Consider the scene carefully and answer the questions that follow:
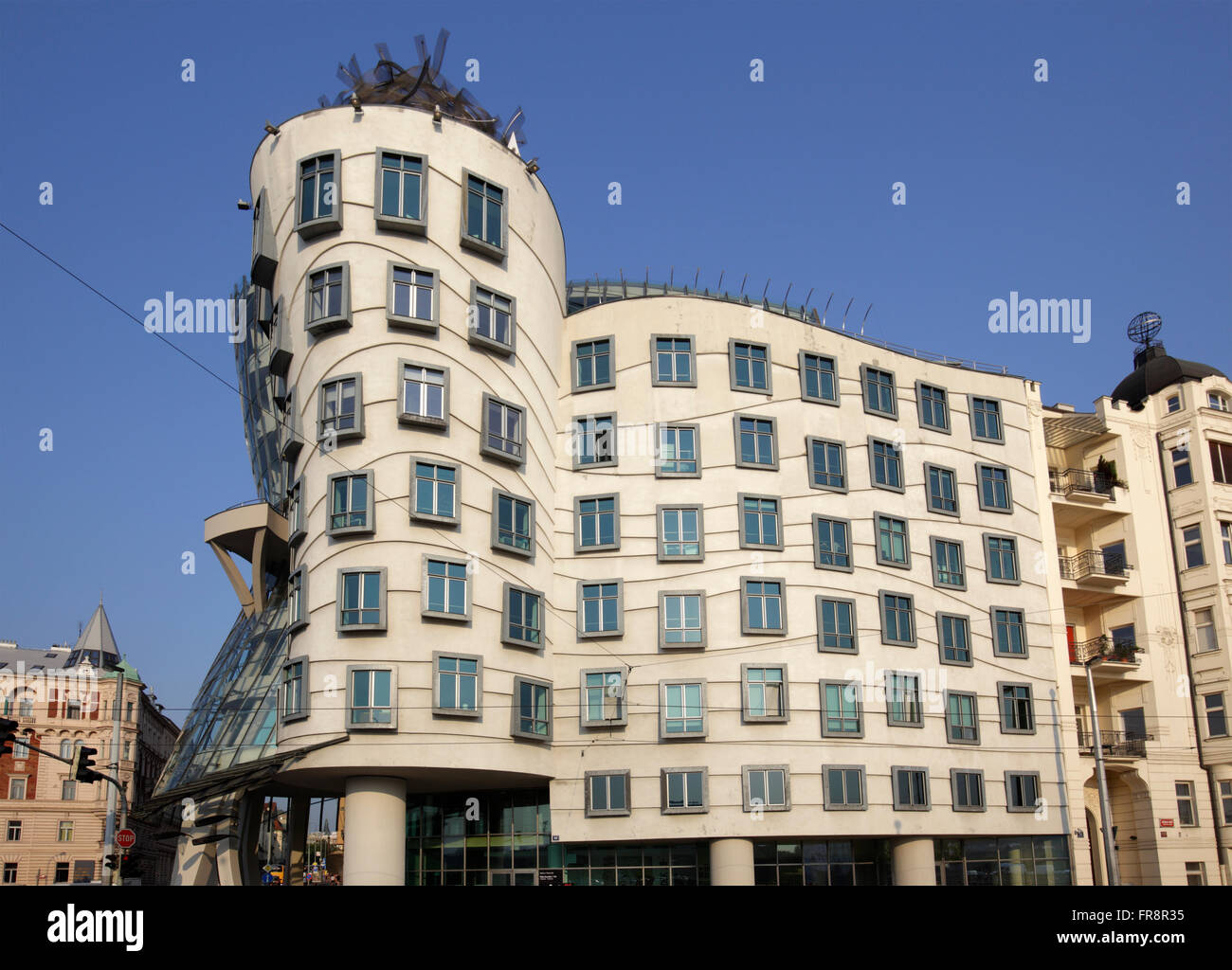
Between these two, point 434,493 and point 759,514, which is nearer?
point 434,493

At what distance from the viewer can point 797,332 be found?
51.3 meters

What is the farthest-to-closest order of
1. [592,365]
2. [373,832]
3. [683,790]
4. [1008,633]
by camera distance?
[1008,633] < [592,365] < [683,790] < [373,832]

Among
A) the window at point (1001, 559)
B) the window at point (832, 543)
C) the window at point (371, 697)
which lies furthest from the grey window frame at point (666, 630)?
the window at point (1001, 559)

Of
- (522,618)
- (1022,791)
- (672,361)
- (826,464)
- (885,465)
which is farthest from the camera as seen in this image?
(885,465)

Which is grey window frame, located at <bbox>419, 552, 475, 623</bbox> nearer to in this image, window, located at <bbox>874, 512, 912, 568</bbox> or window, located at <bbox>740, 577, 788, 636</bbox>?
window, located at <bbox>740, 577, 788, 636</bbox>

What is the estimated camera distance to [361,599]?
131 feet

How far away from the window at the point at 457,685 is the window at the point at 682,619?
8238mm

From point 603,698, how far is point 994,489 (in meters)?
21.7

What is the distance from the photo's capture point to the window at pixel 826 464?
49.2 metres

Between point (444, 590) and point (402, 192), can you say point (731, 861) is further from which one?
point (402, 192)

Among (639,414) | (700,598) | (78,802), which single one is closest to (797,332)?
(639,414)

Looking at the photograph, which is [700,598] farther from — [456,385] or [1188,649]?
[1188,649]


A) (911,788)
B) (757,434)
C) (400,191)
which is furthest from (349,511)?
(911,788)
